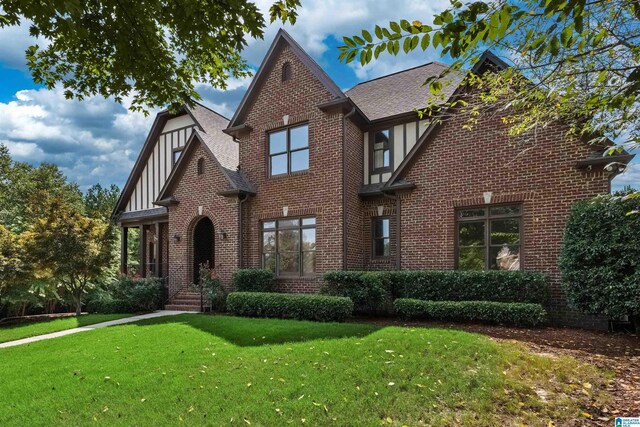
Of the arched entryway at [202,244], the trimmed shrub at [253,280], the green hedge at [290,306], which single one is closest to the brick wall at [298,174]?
the trimmed shrub at [253,280]

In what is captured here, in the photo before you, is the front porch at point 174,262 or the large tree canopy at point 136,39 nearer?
the large tree canopy at point 136,39

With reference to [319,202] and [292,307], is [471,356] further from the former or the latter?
[319,202]

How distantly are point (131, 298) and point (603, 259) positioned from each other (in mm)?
14211

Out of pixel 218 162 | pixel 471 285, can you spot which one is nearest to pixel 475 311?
pixel 471 285

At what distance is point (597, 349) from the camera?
692 cm

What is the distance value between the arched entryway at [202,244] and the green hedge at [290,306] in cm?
445

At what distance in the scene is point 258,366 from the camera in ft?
19.6

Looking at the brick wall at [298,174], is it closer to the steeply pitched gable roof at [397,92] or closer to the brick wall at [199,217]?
the brick wall at [199,217]

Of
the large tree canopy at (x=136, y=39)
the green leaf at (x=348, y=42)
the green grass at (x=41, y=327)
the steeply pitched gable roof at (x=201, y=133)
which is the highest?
the steeply pitched gable roof at (x=201, y=133)

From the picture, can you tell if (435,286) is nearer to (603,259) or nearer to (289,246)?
(603,259)

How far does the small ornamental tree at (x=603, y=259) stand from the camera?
26.1 ft

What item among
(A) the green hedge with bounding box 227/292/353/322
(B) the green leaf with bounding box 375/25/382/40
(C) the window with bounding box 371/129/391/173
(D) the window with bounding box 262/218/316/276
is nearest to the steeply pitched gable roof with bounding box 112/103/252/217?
(D) the window with bounding box 262/218/316/276

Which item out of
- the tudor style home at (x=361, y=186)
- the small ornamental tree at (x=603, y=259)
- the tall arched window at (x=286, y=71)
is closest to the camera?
the small ornamental tree at (x=603, y=259)

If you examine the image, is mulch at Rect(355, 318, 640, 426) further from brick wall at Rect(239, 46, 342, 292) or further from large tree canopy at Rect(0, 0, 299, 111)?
large tree canopy at Rect(0, 0, 299, 111)
